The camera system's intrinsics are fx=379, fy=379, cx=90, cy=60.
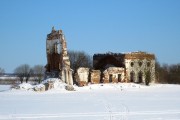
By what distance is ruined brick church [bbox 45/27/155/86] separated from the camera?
34094mm

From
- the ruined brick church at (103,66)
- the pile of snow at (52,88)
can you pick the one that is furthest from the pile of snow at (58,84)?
the ruined brick church at (103,66)

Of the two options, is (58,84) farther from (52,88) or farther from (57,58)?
(57,58)

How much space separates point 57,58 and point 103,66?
385 inches

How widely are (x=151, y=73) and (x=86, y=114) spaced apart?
2892 centimetres

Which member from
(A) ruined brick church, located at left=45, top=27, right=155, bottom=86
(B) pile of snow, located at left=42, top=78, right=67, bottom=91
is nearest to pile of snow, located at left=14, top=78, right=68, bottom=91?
(B) pile of snow, located at left=42, top=78, right=67, bottom=91

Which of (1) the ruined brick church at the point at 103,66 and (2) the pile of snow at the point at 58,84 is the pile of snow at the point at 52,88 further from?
(1) the ruined brick church at the point at 103,66

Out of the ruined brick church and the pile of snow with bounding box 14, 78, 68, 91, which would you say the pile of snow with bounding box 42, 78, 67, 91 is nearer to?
the pile of snow with bounding box 14, 78, 68, 91

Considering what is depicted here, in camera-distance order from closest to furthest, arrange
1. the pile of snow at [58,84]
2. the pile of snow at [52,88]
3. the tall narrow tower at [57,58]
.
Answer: the pile of snow at [52,88] → the pile of snow at [58,84] → the tall narrow tower at [57,58]

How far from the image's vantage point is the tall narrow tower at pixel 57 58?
33312 mm

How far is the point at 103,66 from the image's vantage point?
1743 inches

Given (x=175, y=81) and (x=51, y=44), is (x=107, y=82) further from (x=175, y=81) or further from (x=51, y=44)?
(x=175, y=81)

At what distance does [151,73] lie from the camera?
42.1 meters

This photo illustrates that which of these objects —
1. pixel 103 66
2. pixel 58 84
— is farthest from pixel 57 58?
pixel 103 66

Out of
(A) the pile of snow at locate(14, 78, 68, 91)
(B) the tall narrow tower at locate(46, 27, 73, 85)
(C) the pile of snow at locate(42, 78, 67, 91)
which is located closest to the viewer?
(A) the pile of snow at locate(14, 78, 68, 91)
